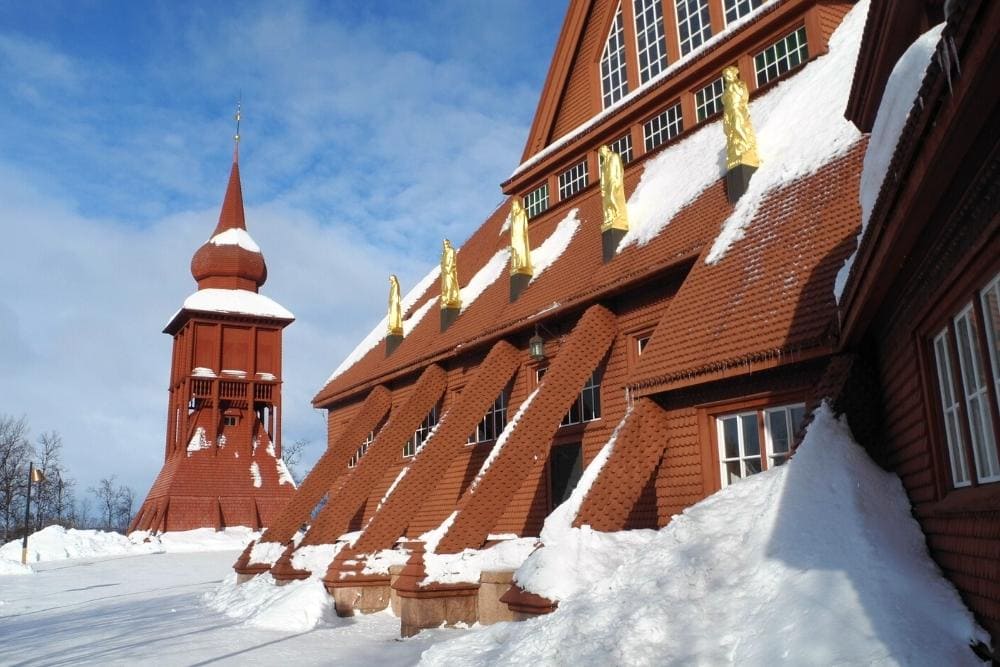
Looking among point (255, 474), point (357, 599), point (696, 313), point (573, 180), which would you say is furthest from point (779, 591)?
point (255, 474)

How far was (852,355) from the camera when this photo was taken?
7.86 m

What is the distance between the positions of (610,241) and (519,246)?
2815 millimetres

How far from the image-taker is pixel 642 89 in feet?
54.7

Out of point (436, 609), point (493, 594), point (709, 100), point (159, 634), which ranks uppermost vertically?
point (709, 100)

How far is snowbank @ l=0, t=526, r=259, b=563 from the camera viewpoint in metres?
33.0

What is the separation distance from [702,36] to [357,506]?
459 inches

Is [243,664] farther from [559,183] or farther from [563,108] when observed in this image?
[563,108]

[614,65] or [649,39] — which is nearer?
[649,39]

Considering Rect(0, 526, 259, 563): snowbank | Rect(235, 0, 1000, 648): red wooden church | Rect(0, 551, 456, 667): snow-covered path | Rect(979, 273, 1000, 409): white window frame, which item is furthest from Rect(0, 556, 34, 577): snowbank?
Rect(979, 273, 1000, 409): white window frame

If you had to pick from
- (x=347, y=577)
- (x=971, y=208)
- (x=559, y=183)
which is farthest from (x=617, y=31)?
(x=971, y=208)

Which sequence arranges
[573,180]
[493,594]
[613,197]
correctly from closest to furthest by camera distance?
[493,594], [613,197], [573,180]

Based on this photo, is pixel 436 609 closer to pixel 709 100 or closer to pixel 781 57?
pixel 709 100

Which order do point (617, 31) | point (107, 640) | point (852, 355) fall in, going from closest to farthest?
point (852, 355)
point (107, 640)
point (617, 31)

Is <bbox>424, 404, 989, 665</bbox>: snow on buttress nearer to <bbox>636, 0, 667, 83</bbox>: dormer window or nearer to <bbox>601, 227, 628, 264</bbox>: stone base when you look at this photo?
<bbox>601, 227, 628, 264</bbox>: stone base
